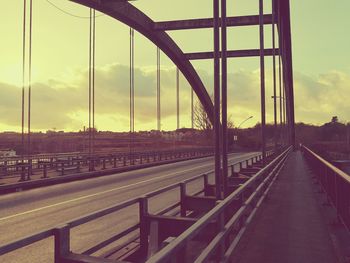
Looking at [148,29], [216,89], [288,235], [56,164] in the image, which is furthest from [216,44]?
[148,29]

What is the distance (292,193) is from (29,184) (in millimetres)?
11095

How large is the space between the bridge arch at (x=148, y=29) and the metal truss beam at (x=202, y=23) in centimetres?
89

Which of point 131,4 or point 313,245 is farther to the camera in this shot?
point 131,4

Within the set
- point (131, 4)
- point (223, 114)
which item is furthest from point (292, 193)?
point (131, 4)

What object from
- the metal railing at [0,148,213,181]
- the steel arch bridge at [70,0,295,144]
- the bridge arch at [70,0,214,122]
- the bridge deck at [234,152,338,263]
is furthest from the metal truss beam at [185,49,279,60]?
the bridge deck at [234,152,338,263]

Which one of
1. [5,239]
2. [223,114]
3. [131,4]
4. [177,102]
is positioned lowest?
[5,239]

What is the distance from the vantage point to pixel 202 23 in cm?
3012

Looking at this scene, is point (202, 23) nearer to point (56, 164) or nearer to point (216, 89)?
point (56, 164)

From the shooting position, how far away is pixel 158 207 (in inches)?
454

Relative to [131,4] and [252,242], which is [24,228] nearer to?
[252,242]

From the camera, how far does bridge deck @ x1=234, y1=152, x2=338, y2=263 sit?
5953 millimetres

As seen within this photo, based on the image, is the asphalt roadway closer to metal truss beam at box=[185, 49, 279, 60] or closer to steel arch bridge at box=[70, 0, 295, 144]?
steel arch bridge at box=[70, 0, 295, 144]

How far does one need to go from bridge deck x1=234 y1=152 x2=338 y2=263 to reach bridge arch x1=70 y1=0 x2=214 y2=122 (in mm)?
17044

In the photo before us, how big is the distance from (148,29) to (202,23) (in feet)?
13.5
